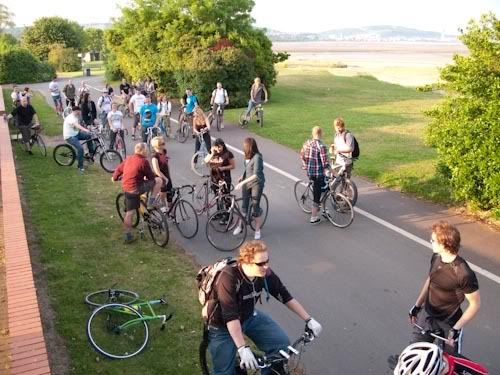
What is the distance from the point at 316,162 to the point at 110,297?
15.5ft

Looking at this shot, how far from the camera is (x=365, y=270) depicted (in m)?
8.12

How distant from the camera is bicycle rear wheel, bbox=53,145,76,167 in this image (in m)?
14.7

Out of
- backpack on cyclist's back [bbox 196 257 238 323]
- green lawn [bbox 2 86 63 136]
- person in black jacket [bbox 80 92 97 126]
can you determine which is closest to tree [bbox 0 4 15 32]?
green lawn [bbox 2 86 63 136]

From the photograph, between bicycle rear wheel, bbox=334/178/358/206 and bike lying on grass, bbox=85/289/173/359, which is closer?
bike lying on grass, bbox=85/289/173/359

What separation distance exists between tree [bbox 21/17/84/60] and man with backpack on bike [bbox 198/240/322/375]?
65.5m

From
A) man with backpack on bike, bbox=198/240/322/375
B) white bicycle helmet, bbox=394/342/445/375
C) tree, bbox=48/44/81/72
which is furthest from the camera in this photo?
tree, bbox=48/44/81/72

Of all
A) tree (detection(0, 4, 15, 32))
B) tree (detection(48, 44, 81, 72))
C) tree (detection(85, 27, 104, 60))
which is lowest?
tree (detection(48, 44, 81, 72))

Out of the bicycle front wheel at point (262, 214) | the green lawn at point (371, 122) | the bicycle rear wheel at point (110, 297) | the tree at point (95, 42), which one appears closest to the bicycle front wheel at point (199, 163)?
the bicycle front wheel at point (262, 214)

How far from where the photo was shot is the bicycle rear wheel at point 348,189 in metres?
10.5

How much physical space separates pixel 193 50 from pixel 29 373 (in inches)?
948

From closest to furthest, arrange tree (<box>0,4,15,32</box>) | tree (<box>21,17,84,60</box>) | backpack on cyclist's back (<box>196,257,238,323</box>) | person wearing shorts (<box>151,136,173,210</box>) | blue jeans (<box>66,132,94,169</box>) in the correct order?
backpack on cyclist's back (<box>196,257,238,323</box>), person wearing shorts (<box>151,136,173,210</box>), blue jeans (<box>66,132,94,169</box>), tree (<box>21,17,84,60</box>), tree (<box>0,4,15,32</box>)

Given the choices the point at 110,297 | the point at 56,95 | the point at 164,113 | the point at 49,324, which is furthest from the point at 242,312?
the point at 56,95

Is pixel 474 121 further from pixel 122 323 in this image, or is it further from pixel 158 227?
pixel 122 323

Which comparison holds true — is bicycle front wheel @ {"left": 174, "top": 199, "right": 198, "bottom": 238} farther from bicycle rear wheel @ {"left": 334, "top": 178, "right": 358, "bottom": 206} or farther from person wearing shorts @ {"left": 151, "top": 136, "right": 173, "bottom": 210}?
bicycle rear wheel @ {"left": 334, "top": 178, "right": 358, "bottom": 206}
